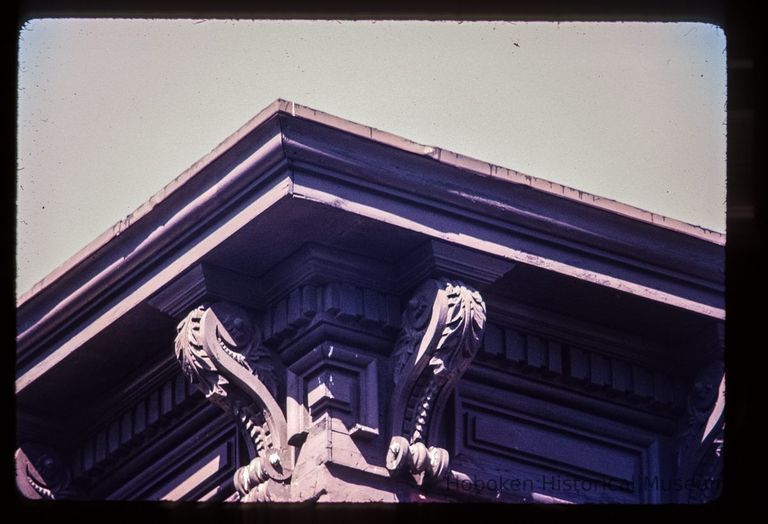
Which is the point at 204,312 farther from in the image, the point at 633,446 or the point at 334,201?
the point at 633,446

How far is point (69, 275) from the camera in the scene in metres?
13.0

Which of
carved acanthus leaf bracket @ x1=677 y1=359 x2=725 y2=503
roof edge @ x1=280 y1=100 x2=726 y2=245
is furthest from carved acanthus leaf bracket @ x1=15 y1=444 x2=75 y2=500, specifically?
carved acanthus leaf bracket @ x1=677 y1=359 x2=725 y2=503

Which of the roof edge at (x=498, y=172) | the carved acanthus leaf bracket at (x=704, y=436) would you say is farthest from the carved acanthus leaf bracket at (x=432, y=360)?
the carved acanthus leaf bracket at (x=704, y=436)

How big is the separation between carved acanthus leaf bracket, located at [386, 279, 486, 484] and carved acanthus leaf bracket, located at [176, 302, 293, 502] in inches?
18.4

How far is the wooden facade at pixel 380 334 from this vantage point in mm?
12234

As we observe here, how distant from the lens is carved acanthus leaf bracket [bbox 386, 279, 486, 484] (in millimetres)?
12320

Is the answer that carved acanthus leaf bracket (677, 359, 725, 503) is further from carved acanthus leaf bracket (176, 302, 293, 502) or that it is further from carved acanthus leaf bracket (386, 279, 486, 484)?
carved acanthus leaf bracket (176, 302, 293, 502)

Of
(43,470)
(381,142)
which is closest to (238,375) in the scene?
(381,142)

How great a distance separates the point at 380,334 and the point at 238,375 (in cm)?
56

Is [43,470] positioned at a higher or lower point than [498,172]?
lower

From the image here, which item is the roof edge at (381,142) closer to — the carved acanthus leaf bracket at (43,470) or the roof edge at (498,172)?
the roof edge at (498,172)

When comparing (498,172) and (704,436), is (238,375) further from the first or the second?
(704,436)

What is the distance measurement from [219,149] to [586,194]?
57.4 inches

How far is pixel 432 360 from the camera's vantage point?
1234 cm
